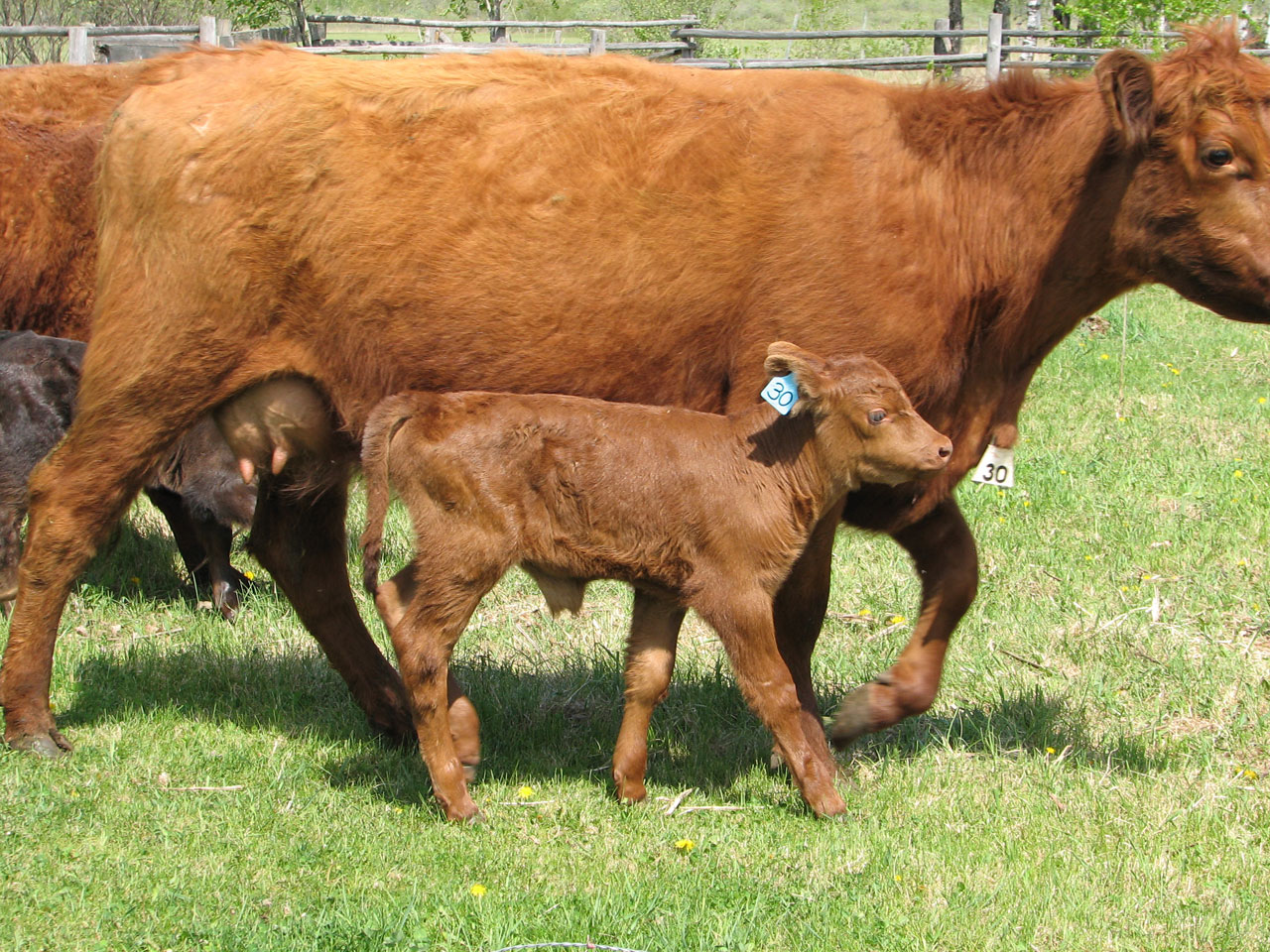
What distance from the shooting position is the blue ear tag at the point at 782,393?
4367 millimetres

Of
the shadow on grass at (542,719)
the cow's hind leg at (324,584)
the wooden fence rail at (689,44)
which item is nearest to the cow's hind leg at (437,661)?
the shadow on grass at (542,719)

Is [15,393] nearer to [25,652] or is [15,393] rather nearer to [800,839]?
[25,652]

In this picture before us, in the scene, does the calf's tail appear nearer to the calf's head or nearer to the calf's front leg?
the calf's front leg

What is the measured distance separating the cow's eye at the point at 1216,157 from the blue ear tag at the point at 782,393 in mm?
1478

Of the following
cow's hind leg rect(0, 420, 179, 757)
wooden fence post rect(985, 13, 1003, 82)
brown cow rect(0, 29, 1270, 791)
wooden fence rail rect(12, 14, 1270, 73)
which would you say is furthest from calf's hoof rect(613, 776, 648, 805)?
wooden fence post rect(985, 13, 1003, 82)

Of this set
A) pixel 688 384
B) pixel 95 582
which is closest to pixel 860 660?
pixel 688 384

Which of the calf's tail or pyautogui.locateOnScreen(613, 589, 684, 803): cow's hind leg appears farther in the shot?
pyautogui.locateOnScreen(613, 589, 684, 803): cow's hind leg

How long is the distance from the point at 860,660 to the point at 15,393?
4.31 metres

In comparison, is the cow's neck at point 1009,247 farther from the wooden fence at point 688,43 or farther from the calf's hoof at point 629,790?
the wooden fence at point 688,43

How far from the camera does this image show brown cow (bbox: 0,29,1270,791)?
14.8 feet

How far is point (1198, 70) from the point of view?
4.40 m

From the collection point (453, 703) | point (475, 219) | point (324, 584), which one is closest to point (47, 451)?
point (324, 584)

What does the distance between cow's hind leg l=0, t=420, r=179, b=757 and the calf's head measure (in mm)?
2302

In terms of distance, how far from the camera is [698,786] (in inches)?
196
